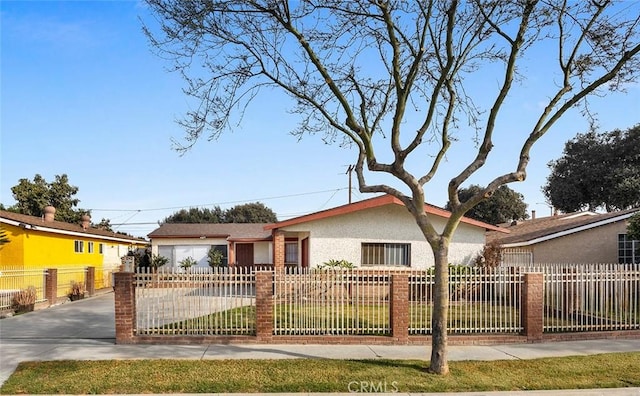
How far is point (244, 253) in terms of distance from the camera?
35281mm

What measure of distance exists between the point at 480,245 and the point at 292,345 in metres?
11.9

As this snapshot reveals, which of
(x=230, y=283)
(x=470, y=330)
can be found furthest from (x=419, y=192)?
(x=230, y=283)

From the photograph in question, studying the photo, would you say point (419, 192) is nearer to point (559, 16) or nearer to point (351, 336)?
point (351, 336)

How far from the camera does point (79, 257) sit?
26203 millimetres

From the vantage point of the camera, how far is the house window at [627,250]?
20094 mm

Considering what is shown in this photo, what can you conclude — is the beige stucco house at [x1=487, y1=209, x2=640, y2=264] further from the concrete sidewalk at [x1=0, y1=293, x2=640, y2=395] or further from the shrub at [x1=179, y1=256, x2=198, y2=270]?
the shrub at [x1=179, y1=256, x2=198, y2=270]

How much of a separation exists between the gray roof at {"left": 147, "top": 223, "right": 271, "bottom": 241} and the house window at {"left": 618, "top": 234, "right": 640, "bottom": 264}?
1904cm

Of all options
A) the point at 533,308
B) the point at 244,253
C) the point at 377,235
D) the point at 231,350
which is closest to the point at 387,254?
the point at 377,235

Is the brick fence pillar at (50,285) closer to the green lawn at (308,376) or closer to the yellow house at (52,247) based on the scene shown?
the yellow house at (52,247)

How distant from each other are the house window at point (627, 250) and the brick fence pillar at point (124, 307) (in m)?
17.6

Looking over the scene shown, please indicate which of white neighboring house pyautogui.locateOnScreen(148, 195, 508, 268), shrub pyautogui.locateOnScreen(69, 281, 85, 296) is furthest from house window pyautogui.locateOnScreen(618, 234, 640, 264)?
shrub pyautogui.locateOnScreen(69, 281, 85, 296)

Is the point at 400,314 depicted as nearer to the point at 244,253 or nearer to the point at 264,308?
the point at 264,308

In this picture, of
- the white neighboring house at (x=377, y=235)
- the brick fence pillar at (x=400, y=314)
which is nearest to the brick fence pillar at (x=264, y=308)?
the brick fence pillar at (x=400, y=314)

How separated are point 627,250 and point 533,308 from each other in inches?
452
